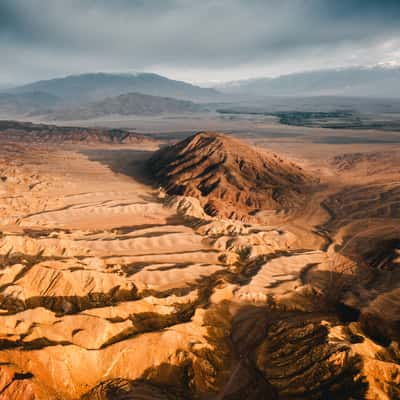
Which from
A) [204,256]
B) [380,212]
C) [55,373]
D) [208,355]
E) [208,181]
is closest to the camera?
[55,373]

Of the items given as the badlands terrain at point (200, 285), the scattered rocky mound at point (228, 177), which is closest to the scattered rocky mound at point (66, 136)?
the scattered rocky mound at point (228, 177)

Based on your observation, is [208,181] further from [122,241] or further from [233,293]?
[233,293]

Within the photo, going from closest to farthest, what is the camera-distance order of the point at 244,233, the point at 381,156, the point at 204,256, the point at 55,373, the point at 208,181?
the point at 55,373, the point at 204,256, the point at 244,233, the point at 208,181, the point at 381,156

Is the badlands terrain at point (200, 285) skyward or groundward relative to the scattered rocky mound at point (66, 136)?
groundward

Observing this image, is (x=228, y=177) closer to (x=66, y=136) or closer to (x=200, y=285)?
(x=200, y=285)

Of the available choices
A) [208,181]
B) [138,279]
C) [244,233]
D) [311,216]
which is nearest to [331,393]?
[138,279]

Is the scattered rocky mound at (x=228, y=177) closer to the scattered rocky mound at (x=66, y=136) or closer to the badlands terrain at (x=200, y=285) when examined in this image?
→ the badlands terrain at (x=200, y=285)
